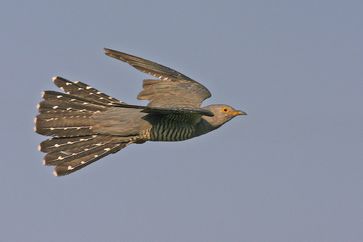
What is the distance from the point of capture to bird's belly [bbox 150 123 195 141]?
12.0m

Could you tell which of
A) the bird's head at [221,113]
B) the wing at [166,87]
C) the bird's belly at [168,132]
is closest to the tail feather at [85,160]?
the bird's belly at [168,132]

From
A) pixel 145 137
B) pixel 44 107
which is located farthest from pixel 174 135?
pixel 44 107

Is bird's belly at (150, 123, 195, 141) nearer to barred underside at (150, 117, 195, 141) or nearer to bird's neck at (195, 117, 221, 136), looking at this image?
barred underside at (150, 117, 195, 141)

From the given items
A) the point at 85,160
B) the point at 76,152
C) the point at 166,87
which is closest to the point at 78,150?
the point at 76,152

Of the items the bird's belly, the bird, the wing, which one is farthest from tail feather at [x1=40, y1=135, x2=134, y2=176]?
the wing

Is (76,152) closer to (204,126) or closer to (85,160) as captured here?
(85,160)

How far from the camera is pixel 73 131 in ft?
40.7

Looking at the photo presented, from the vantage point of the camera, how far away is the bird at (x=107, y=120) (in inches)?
475

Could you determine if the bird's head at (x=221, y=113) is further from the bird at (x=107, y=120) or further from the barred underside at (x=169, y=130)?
the barred underside at (x=169, y=130)

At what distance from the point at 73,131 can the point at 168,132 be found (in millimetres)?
1386

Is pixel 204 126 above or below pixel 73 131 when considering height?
above

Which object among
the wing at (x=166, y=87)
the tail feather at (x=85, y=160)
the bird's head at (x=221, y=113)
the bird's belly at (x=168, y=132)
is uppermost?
the wing at (x=166, y=87)

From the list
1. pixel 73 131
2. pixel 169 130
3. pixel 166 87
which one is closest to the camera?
pixel 169 130

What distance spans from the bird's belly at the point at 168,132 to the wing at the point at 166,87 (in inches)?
20.2
